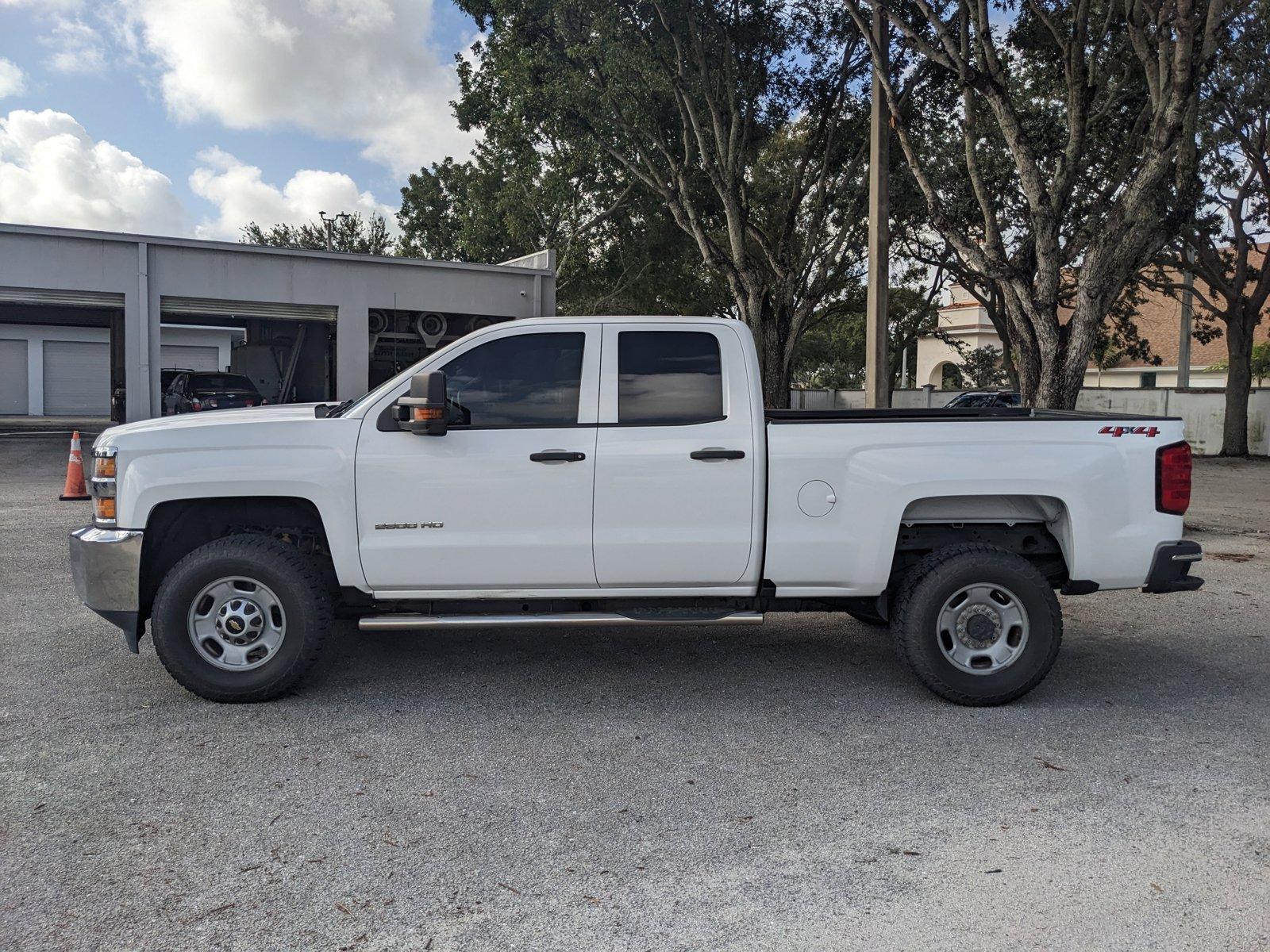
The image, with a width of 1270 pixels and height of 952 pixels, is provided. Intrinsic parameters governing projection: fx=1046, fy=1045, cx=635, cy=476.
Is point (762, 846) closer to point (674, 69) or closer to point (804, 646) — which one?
point (804, 646)

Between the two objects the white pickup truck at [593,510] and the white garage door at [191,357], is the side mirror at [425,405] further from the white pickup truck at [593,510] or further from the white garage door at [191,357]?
the white garage door at [191,357]

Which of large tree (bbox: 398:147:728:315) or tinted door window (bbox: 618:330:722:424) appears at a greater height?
large tree (bbox: 398:147:728:315)

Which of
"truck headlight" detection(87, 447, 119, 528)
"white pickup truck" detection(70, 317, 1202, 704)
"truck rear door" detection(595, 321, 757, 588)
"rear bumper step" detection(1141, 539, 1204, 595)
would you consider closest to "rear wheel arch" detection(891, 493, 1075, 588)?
"white pickup truck" detection(70, 317, 1202, 704)

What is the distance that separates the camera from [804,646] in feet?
22.4

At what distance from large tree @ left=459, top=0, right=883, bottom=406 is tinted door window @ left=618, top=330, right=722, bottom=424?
13.0 m

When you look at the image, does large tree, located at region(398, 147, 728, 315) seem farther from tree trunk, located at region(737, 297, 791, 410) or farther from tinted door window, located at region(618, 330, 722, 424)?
tinted door window, located at region(618, 330, 722, 424)

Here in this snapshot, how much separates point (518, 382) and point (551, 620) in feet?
4.18

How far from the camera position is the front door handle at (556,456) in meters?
5.38

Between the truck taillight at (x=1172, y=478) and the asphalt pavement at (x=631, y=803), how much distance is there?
1094 millimetres

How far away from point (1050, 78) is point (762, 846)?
1820 cm

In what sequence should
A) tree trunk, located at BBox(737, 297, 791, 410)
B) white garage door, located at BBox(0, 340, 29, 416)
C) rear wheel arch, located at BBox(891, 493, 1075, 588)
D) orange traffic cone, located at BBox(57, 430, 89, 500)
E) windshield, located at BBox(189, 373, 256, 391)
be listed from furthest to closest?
white garage door, located at BBox(0, 340, 29, 416) → windshield, located at BBox(189, 373, 256, 391) → tree trunk, located at BBox(737, 297, 791, 410) → orange traffic cone, located at BBox(57, 430, 89, 500) → rear wheel arch, located at BBox(891, 493, 1075, 588)

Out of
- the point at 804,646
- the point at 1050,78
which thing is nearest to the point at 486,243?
the point at 1050,78

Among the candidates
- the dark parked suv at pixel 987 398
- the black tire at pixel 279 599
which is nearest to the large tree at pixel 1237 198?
the dark parked suv at pixel 987 398

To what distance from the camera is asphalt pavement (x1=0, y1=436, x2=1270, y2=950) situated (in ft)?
10.9
